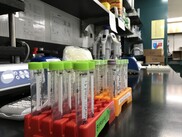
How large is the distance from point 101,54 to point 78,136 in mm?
1328

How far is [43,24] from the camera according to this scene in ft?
3.82

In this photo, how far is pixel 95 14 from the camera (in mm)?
1457

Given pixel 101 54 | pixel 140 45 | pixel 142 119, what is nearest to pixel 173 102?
pixel 142 119

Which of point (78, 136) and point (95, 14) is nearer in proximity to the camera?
point (78, 136)

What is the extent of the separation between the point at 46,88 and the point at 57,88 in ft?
0.14

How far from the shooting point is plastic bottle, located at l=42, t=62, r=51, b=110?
1.27 ft

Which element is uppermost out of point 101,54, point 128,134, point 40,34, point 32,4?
point 32,4

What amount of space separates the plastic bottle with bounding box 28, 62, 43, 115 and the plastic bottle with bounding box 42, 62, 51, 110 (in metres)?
0.01

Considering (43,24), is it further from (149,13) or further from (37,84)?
(149,13)

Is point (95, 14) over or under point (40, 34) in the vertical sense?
over

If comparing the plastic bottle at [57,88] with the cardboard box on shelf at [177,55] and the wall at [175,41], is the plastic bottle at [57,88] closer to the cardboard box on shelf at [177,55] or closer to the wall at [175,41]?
the cardboard box on shelf at [177,55]

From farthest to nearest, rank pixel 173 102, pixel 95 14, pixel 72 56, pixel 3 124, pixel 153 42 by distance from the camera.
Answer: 1. pixel 153 42
2. pixel 95 14
3. pixel 72 56
4. pixel 173 102
5. pixel 3 124

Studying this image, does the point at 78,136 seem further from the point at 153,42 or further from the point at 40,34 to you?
the point at 153,42

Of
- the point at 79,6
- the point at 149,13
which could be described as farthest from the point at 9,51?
the point at 149,13
